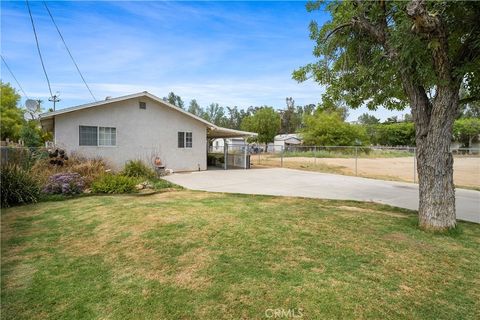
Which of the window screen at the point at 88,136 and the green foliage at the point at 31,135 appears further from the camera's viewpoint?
the green foliage at the point at 31,135

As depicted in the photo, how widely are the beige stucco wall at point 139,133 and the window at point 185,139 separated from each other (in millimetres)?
189

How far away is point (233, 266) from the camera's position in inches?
143

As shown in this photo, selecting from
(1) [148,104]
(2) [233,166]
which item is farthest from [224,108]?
(1) [148,104]

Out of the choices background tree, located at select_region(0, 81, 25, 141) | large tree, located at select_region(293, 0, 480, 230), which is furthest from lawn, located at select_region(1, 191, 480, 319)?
background tree, located at select_region(0, 81, 25, 141)

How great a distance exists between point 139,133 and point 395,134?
4589 centimetres

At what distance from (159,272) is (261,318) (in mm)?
1460

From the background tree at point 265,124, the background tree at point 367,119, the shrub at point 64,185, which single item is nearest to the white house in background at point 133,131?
the shrub at point 64,185

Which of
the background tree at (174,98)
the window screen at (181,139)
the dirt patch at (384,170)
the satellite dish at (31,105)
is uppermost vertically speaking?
the background tree at (174,98)

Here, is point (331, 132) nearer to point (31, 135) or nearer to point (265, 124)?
point (265, 124)

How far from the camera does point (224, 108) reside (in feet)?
236

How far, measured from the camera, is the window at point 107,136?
1384 cm

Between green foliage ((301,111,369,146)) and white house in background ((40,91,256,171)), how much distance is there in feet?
84.8

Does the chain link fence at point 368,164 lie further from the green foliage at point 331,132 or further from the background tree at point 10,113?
the background tree at point 10,113

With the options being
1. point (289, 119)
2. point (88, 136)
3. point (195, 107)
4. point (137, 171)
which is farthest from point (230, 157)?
point (289, 119)
